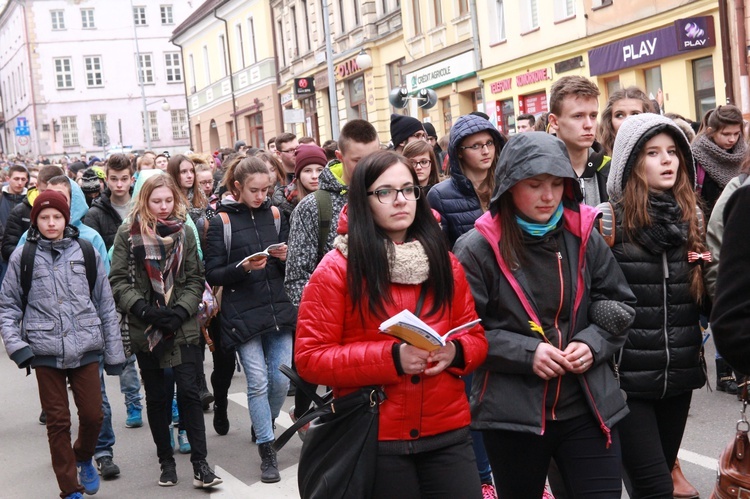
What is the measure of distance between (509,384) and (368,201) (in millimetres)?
879

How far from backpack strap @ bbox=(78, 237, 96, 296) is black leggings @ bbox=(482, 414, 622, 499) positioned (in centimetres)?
327

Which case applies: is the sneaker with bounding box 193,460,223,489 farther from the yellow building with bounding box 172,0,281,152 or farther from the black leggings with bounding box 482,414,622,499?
the yellow building with bounding box 172,0,281,152

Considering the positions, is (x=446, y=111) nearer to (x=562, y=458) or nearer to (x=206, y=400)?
(x=206, y=400)

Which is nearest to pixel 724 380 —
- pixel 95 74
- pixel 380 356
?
pixel 380 356

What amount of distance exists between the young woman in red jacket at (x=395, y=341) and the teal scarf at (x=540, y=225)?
305 millimetres

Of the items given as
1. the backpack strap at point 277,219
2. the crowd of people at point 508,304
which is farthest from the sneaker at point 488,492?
the backpack strap at point 277,219

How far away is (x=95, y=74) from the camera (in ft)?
265

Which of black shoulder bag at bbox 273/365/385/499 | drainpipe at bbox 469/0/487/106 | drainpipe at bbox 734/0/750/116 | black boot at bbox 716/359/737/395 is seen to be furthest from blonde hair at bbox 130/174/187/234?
drainpipe at bbox 469/0/487/106

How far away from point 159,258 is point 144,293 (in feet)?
0.82

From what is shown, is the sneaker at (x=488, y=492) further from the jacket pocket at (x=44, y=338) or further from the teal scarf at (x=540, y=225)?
the jacket pocket at (x=44, y=338)

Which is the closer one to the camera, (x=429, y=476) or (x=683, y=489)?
(x=429, y=476)

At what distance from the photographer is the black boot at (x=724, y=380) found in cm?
773

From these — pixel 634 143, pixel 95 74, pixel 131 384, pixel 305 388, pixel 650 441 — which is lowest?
pixel 131 384

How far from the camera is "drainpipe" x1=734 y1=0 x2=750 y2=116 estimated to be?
1678 cm
